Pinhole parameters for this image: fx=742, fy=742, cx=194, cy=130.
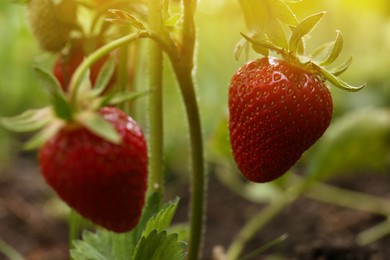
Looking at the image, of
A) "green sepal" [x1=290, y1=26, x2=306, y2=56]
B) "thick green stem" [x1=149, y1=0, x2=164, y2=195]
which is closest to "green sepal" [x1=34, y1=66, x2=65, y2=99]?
"thick green stem" [x1=149, y1=0, x2=164, y2=195]

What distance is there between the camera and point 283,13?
96cm

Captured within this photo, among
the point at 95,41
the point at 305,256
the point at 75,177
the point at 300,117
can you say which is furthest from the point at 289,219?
the point at 75,177

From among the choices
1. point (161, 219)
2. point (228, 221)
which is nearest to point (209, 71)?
point (228, 221)

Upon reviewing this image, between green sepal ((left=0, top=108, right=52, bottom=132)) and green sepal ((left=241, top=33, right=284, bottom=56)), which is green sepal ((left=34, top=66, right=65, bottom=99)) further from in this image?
green sepal ((left=241, top=33, right=284, bottom=56))

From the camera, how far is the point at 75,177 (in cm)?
88

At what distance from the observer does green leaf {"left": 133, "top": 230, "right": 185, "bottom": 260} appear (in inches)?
38.9

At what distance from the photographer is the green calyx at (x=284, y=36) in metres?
0.96

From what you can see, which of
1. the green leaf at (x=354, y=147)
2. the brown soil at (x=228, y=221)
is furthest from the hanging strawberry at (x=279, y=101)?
the green leaf at (x=354, y=147)

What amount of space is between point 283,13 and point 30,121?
1.16 ft

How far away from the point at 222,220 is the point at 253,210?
0.12 meters

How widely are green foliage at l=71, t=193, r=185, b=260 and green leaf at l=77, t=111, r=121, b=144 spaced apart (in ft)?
0.57

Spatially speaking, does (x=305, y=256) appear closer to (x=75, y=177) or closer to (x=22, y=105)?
(x=75, y=177)

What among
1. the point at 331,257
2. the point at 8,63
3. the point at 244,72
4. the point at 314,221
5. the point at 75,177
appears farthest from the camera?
the point at 8,63

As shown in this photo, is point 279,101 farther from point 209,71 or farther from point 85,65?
point 209,71
